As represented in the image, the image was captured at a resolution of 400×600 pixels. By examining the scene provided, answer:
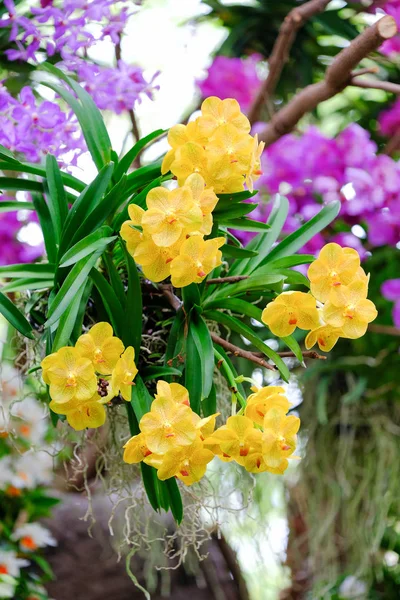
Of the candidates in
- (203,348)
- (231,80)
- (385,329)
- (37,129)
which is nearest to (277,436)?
(203,348)

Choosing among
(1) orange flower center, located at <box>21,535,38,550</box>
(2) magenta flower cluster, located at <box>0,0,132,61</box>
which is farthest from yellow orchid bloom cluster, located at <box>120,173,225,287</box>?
(1) orange flower center, located at <box>21,535,38,550</box>

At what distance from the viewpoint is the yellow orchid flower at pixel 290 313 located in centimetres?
61

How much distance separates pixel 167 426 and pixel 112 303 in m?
0.17

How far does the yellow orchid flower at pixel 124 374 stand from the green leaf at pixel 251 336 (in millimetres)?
139

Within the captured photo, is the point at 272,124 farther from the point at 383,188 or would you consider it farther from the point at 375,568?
the point at 375,568

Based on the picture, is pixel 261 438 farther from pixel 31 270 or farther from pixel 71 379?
pixel 31 270

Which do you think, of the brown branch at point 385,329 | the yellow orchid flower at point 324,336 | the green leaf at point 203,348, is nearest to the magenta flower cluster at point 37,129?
the green leaf at point 203,348

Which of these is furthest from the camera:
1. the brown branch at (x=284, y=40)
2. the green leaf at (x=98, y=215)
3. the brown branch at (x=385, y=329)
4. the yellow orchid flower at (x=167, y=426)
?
the brown branch at (x=385, y=329)

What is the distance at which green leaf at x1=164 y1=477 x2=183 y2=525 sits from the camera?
675mm

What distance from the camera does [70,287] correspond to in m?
0.62

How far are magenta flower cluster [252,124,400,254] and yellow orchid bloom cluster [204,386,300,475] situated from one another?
27.6 inches

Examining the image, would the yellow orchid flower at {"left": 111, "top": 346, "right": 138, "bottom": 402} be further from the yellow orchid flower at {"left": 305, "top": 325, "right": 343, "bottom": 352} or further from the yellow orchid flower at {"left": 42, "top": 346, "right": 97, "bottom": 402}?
the yellow orchid flower at {"left": 305, "top": 325, "right": 343, "bottom": 352}

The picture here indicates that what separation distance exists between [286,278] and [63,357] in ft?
0.77

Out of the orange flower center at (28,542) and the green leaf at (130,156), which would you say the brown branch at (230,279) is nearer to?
the green leaf at (130,156)
